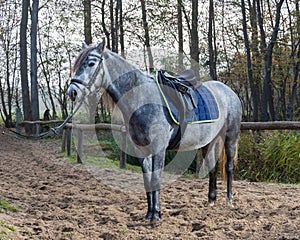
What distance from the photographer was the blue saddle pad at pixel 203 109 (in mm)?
3824

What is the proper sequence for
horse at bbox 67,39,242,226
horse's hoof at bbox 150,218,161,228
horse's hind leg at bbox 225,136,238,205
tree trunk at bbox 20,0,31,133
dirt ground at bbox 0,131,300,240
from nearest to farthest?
dirt ground at bbox 0,131,300,240 → horse at bbox 67,39,242,226 → horse's hoof at bbox 150,218,161,228 → horse's hind leg at bbox 225,136,238,205 → tree trunk at bbox 20,0,31,133

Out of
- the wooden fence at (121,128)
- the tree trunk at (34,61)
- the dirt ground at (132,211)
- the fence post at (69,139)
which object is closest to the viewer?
the dirt ground at (132,211)

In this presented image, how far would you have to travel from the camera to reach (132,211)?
13.6ft

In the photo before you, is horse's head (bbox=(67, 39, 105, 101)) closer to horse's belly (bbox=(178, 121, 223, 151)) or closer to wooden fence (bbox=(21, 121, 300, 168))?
horse's belly (bbox=(178, 121, 223, 151))

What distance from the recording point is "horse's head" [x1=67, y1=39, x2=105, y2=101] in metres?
3.34

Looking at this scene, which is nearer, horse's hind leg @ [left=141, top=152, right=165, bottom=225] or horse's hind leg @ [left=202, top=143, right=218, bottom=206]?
horse's hind leg @ [left=141, top=152, right=165, bottom=225]

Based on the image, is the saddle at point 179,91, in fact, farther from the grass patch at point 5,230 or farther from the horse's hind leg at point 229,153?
the grass patch at point 5,230

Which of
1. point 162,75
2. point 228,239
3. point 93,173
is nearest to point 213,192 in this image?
point 228,239

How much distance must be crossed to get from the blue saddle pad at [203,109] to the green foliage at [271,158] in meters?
2.90

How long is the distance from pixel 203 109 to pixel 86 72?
1.37 metres

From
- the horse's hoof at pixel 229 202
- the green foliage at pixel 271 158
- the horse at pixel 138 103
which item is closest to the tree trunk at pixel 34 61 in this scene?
the green foliage at pixel 271 158

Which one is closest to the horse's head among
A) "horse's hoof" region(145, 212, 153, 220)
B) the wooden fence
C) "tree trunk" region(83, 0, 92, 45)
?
"horse's hoof" region(145, 212, 153, 220)

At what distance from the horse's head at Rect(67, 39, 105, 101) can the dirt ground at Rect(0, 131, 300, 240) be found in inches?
48.5

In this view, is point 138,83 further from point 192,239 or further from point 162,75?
point 192,239
